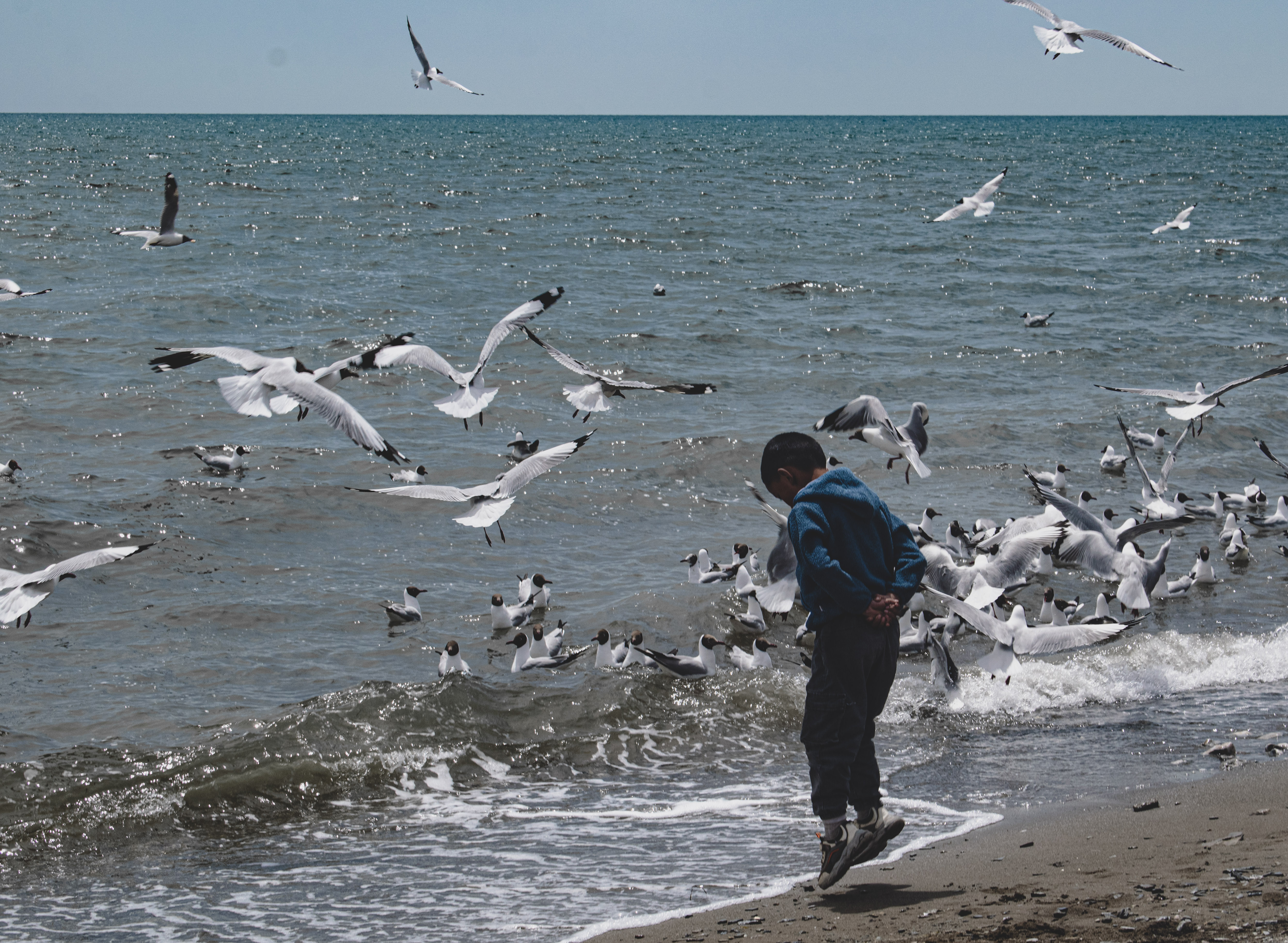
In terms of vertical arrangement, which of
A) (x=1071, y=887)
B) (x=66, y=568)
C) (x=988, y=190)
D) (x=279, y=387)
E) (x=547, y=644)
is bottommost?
(x=1071, y=887)

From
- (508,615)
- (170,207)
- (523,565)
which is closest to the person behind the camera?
(508,615)

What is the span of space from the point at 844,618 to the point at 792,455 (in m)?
0.62

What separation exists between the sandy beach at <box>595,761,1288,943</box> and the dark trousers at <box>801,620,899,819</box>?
0.43m

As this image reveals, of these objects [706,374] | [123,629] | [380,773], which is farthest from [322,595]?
[706,374]

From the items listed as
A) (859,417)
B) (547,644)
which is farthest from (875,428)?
(547,644)

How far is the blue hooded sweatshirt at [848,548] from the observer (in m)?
4.38

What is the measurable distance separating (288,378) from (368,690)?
2.65m

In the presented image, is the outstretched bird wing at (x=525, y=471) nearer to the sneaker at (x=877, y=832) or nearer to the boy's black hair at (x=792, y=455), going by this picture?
the boy's black hair at (x=792, y=455)

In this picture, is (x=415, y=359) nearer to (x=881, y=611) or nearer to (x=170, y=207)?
(x=170, y=207)

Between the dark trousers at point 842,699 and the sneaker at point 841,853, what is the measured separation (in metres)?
0.09

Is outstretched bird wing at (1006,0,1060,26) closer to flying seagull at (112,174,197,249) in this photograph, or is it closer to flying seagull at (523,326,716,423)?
flying seagull at (523,326,716,423)

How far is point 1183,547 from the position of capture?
12398 mm

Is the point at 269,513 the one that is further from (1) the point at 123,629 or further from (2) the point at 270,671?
(2) the point at 270,671

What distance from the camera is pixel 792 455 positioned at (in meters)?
4.63
